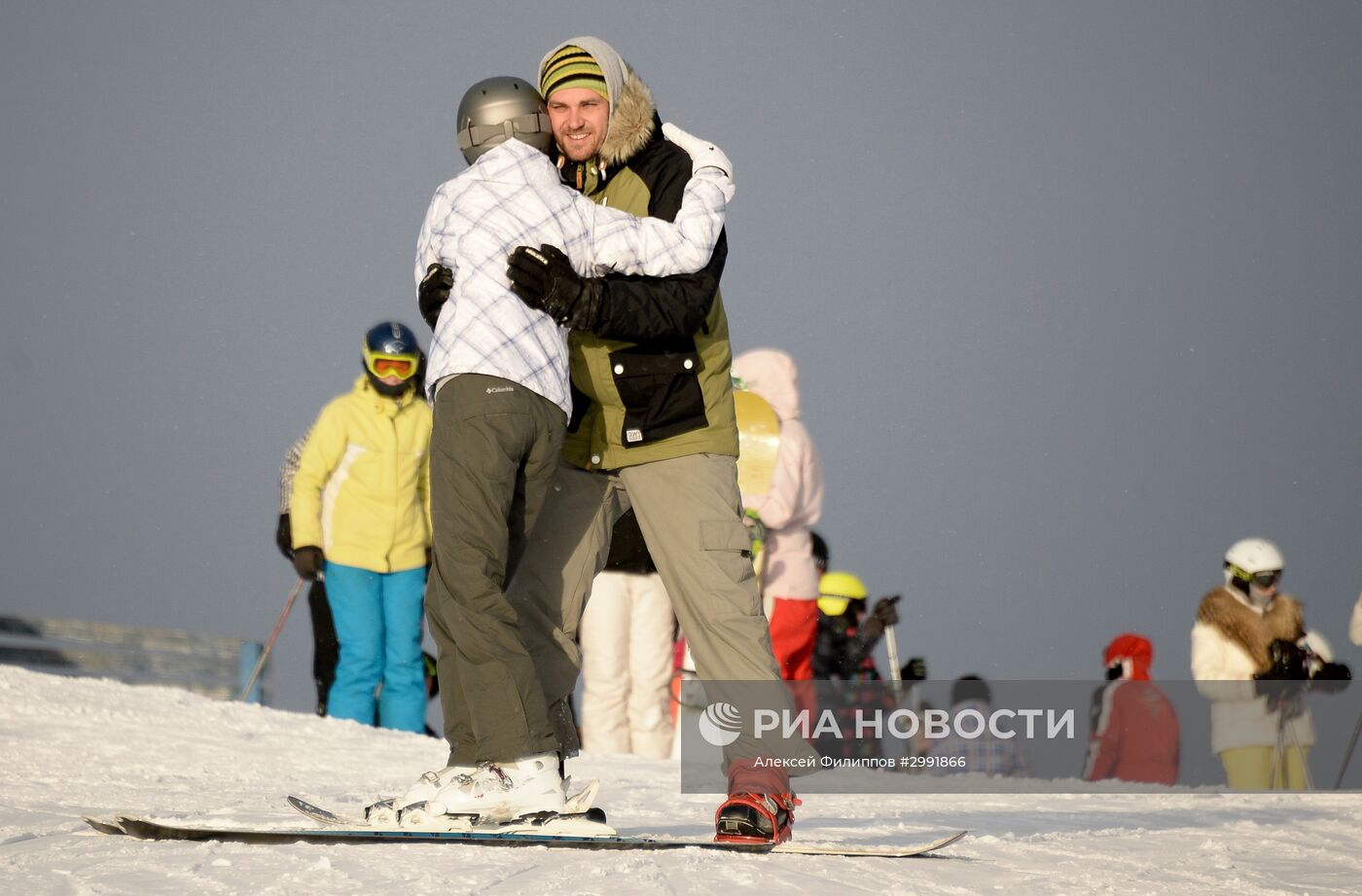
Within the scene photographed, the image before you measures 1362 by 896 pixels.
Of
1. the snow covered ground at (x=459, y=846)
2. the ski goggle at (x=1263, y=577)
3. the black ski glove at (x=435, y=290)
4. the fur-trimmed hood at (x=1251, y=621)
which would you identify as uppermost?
the black ski glove at (x=435, y=290)

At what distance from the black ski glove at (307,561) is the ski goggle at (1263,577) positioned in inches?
181

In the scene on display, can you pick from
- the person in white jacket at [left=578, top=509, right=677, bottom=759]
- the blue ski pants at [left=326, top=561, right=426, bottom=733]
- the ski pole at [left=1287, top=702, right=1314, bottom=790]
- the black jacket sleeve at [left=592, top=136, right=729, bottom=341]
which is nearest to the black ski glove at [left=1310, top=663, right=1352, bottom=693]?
the ski pole at [left=1287, top=702, right=1314, bottom=790]

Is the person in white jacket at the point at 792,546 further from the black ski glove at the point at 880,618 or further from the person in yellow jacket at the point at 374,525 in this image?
the person in yellow jacket at the point at 374,525

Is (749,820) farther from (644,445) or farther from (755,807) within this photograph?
(644,445)

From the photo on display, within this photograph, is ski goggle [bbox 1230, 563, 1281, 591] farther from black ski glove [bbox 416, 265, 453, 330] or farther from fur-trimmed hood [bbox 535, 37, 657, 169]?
black ski glove [bbox 416, 265, 453, 330]

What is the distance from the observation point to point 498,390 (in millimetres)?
3693

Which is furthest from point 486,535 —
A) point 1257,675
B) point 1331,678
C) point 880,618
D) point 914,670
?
point 914,670

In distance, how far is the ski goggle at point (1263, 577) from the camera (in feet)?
27.6

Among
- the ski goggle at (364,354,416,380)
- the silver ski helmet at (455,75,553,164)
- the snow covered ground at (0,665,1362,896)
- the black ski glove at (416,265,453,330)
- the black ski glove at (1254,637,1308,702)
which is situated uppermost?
the ski goggle at (364,354,416,380)

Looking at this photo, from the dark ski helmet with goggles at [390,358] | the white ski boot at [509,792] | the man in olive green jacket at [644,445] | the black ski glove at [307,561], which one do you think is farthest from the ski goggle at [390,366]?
the white ski boot at [509,792]

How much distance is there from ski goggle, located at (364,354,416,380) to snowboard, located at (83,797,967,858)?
468 centimetres

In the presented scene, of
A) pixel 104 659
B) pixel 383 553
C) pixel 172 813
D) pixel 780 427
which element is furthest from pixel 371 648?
pixel 104 659

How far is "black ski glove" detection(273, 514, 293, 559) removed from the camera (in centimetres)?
852

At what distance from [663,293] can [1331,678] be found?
19.8ft
